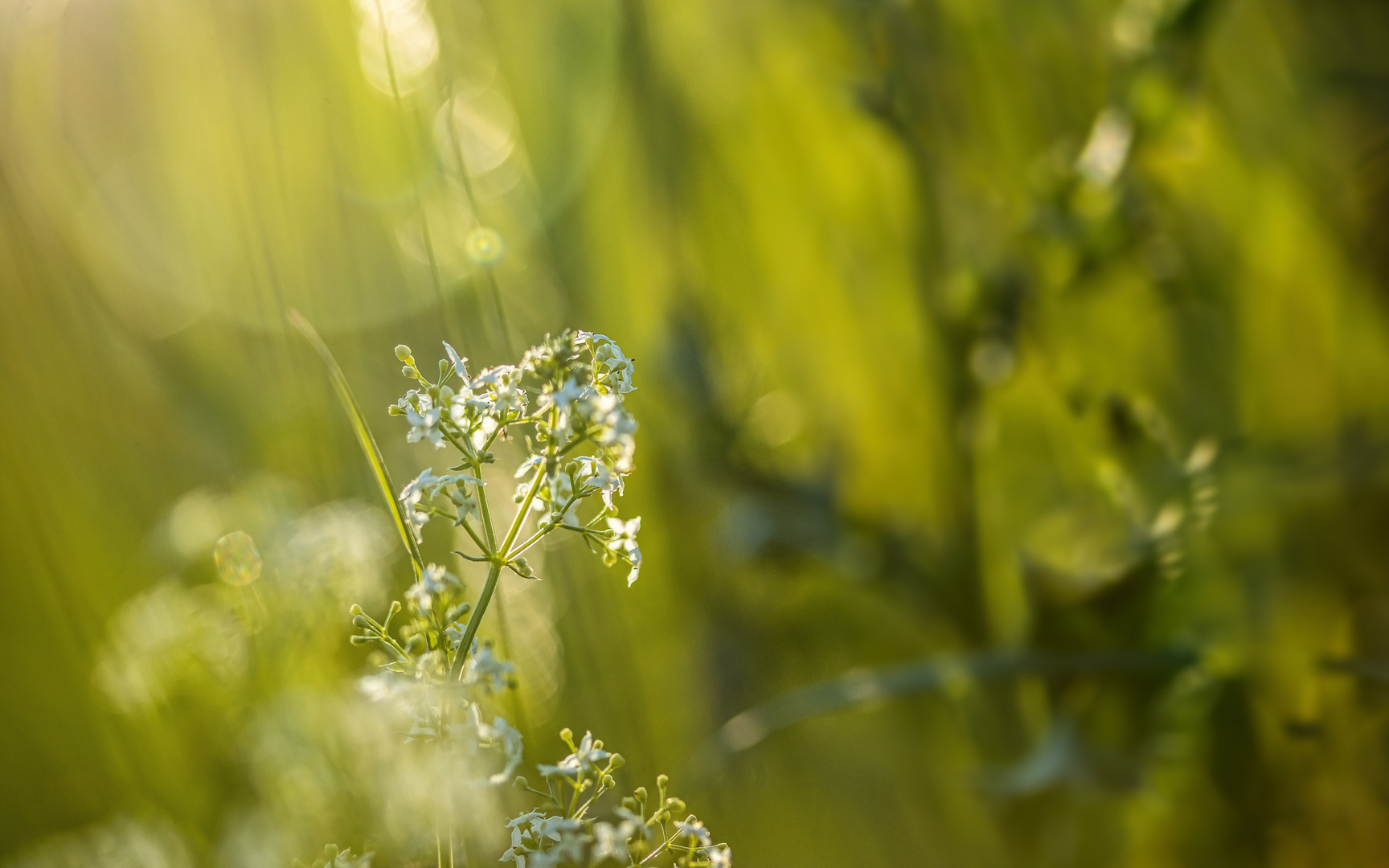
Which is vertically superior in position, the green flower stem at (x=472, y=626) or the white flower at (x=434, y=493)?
the white flower at (x=434, y=493)

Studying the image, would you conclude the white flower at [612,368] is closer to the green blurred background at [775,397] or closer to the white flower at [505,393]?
the white flower at [505,393]

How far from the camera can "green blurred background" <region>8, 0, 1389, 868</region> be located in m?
0.59

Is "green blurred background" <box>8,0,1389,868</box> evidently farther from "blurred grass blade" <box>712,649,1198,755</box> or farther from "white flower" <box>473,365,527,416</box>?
"white flower" <box>473,365,527,416</box>

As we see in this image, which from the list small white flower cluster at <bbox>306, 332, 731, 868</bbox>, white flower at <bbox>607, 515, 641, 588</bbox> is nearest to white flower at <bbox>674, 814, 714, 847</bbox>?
small white flower cluster at <bbox>306, 332, 731, 868</bbox>

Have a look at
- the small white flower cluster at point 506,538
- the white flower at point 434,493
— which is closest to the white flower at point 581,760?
the small white flower cluster at point 506,538

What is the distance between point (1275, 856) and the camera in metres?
0.60

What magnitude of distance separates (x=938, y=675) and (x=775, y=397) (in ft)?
1.03

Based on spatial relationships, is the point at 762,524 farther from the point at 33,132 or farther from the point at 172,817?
the point at 33,132

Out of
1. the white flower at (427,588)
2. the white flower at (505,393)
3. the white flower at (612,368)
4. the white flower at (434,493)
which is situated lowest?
the white flower at (427,588)

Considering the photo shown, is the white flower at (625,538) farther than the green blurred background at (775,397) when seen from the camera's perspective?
No

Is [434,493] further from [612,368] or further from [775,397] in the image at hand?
[775,397]

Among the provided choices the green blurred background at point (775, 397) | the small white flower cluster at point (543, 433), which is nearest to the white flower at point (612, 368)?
the small white flower cluster at point (543, 433)

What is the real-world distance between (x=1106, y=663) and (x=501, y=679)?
0.44 meters

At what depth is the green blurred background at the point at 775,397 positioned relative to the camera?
59cm
